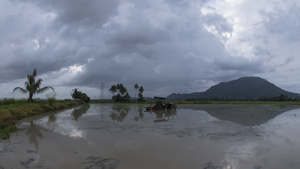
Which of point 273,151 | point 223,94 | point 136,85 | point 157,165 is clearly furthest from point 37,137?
point 223,94

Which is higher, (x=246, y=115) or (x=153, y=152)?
(x=246, y=115)

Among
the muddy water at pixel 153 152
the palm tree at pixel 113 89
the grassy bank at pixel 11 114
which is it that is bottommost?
the muddy water at pixel 153 152

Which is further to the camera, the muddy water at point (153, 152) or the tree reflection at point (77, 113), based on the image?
the tree reflection at point (77, 113)

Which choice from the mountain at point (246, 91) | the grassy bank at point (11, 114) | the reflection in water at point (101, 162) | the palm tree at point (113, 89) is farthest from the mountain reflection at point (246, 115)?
the mountain at point (246, 91)

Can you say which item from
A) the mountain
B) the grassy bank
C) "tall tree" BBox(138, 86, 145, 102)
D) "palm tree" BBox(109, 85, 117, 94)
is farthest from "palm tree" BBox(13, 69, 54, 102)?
the mountain

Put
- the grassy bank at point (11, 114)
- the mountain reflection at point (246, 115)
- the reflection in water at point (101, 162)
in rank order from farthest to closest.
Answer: the mountain reflection at point (246, 115), the grassy bank at point (11, 114), the reflection in water at point (101, 162)

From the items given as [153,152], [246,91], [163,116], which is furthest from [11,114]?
[246,91]

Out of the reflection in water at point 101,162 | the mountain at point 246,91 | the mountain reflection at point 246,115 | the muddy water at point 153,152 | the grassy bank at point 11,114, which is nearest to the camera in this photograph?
the reflection in water at point 101,162

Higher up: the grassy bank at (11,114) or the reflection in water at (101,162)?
the grassy bank at (11,114)

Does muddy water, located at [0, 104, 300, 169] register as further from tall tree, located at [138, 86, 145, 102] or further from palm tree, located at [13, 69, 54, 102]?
tall tree, located at [138, 86, 145, 102]

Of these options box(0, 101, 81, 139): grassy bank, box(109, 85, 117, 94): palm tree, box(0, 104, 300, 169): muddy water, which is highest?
box(109, 85, 117, 94): palm tree

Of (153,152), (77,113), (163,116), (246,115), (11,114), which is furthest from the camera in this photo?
(77,113)

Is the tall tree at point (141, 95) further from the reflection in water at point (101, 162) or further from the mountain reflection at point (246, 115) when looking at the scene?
the reflection in water at point (101, 162)

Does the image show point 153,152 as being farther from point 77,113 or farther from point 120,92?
point 120,92
